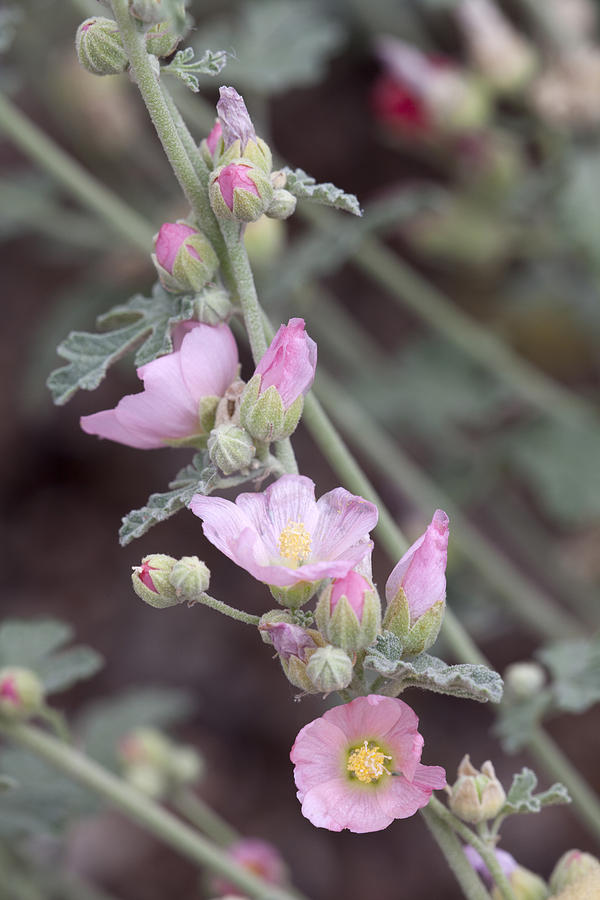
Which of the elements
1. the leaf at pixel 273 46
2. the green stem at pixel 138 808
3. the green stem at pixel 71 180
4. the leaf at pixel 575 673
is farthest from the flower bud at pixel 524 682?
the leaf at pixel 273 46

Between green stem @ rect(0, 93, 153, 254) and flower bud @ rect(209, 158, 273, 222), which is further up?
green stem @ rect(0, 93, 153, 254)

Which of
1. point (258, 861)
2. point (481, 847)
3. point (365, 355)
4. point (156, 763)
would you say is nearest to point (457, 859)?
point (481, 847)

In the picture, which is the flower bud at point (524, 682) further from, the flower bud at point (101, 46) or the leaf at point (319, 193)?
the flower bud at point (101, 46)

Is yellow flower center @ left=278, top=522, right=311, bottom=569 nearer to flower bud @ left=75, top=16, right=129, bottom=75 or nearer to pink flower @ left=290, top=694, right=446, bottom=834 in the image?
pink flower @ left=290, top=694, right=446, bottom=834

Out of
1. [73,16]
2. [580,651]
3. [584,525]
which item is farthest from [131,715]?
[73,16]

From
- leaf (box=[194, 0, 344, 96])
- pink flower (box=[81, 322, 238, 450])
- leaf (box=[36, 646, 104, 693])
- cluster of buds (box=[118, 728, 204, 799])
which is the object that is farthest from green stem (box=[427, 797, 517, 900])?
leaf (box=[194, 0, 344, 96])

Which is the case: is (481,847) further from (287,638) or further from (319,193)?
(319,193)
